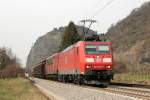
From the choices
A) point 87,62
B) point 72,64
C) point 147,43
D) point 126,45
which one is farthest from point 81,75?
point 126,45

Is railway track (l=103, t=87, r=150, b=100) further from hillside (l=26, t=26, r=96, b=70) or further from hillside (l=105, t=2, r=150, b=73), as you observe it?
hillside (l=26, t=26, r=96, b=70)

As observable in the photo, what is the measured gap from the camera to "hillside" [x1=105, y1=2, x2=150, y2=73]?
58.3 meters

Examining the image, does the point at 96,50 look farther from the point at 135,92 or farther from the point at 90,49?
the point at 135,92

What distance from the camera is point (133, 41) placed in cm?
7956

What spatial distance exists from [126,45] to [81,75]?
157ft

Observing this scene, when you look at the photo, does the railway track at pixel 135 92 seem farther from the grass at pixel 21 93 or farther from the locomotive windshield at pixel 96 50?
the locomotive windshield at pixel 96 50

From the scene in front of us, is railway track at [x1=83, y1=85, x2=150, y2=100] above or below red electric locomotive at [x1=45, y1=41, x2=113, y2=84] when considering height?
below

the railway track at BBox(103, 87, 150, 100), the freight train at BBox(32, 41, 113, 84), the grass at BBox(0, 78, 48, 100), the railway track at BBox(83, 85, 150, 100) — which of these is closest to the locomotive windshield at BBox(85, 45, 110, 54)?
the freight train at BBox(32, 41, 113, 84)

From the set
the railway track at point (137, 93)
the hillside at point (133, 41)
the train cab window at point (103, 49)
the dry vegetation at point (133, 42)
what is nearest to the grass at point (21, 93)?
the railway track at point (137, 93)

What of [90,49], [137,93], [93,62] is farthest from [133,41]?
[137,93]

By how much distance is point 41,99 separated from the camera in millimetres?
24625

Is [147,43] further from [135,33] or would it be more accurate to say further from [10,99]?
[10,99]

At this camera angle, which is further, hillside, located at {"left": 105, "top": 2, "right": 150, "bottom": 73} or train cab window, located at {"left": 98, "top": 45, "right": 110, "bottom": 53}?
hillside, located at {"left": 105, "top": 2, "right": 150, "bottom": 73}

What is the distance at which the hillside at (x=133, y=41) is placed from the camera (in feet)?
191
